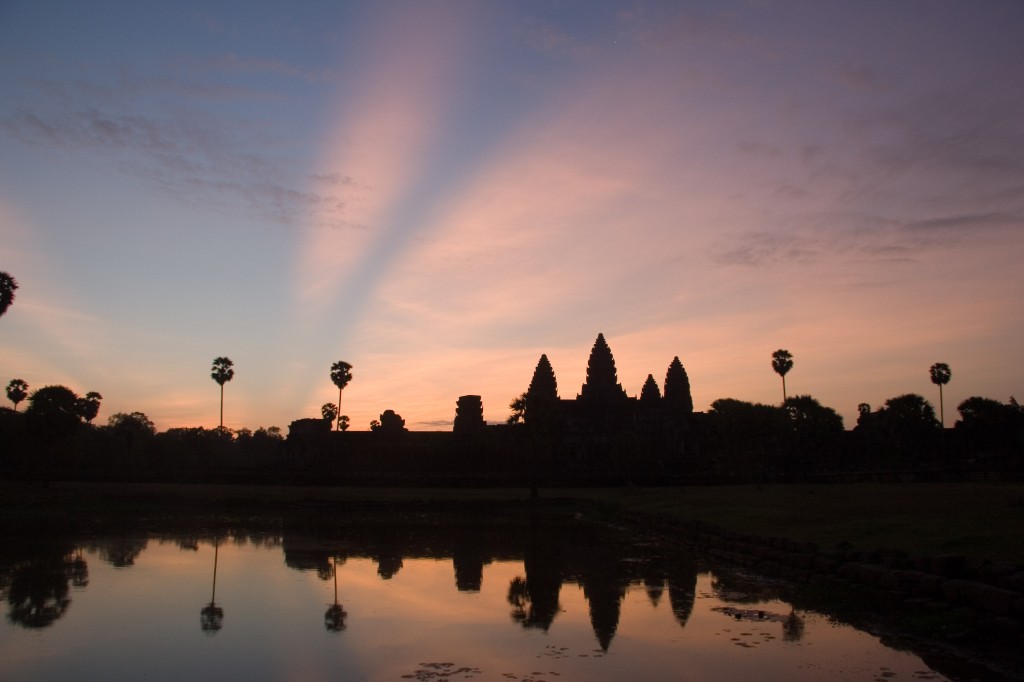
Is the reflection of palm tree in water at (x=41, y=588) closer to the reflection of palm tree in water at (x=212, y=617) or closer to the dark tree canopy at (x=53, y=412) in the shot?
the reflection of palm tree in water at (x=212, y=617)

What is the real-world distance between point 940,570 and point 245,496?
4081 centimetres

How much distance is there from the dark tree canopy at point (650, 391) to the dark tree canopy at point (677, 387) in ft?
4.58

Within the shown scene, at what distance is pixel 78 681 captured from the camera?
8836 mm

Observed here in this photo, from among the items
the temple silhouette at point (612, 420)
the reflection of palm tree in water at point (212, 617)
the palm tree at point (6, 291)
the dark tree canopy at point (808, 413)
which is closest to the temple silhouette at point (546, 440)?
the temple silhouette at point (612, 420)

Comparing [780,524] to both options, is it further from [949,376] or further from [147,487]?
[949,376]

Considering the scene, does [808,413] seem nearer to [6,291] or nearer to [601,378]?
[601,378]

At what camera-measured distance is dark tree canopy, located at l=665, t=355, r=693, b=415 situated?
86625mm

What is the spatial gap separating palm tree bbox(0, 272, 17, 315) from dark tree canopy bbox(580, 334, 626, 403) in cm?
5605

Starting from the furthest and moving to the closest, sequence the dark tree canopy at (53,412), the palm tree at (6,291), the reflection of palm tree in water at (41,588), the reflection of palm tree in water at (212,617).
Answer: the dark tree canopy at (53,412)
the palm tree at (6,291)
the reflection of palm tree in water at (41,588)
the reflection of palm tree in water at (212,617)

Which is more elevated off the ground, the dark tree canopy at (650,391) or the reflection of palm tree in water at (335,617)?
the dark tree canopy at (650,391)

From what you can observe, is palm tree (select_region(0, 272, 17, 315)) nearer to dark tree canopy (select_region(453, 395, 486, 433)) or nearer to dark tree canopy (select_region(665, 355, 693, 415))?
dark tree canopy (select_region(453, 395, 486, 433))

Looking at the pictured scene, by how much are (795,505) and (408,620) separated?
1830 centimetres

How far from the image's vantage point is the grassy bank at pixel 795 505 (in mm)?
15305

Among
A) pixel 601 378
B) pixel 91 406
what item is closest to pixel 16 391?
pixel 91 406
